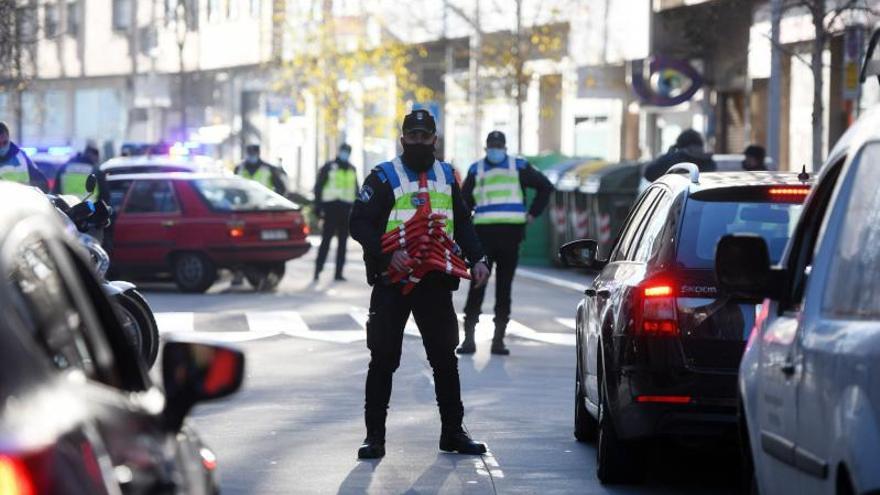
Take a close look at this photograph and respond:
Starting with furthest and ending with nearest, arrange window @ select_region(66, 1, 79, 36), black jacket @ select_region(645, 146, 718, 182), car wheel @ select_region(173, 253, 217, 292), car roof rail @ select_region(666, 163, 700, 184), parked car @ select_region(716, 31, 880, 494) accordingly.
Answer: window @ select_region(66, 1, 79, 36) < car wheel @ select_region(173, 253, 217, 292) < black jacket @ select_region(645, 146, 718, 182) < car roof rail @ select_region(666, 163, 700, 184) < parked car @ select_region(716, 31, 880, 494)

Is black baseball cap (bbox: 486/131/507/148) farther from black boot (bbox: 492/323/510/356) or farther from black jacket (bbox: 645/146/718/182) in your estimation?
black jacket (bbox: 645/146/718/182)

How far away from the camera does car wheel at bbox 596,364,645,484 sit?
9.66 meters

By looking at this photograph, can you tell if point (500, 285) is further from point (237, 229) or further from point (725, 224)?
point (237, 229)

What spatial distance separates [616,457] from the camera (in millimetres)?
9727

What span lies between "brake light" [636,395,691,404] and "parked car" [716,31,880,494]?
221 centimetres

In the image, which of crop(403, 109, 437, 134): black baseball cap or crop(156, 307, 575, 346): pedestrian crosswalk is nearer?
crop(403, 109, 437, 134): black baseball cap

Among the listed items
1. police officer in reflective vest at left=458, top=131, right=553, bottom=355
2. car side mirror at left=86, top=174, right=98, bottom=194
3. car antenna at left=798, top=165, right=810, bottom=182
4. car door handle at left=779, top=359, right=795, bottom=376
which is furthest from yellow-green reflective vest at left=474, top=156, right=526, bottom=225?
car door handle at left=779, top=359, right=795, bottom=376

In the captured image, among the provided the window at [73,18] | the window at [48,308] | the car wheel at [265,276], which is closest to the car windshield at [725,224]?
the window at [48,308]

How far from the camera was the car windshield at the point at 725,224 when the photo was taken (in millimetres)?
9273

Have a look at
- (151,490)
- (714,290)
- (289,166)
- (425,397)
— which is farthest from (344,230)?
(289,166)

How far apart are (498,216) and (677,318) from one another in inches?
327

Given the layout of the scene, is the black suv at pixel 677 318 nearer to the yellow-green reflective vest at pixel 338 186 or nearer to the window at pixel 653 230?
the window at pixel 653 230

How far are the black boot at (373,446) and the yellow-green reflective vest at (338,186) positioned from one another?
1781 centimetres

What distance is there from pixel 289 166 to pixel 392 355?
58.6m
